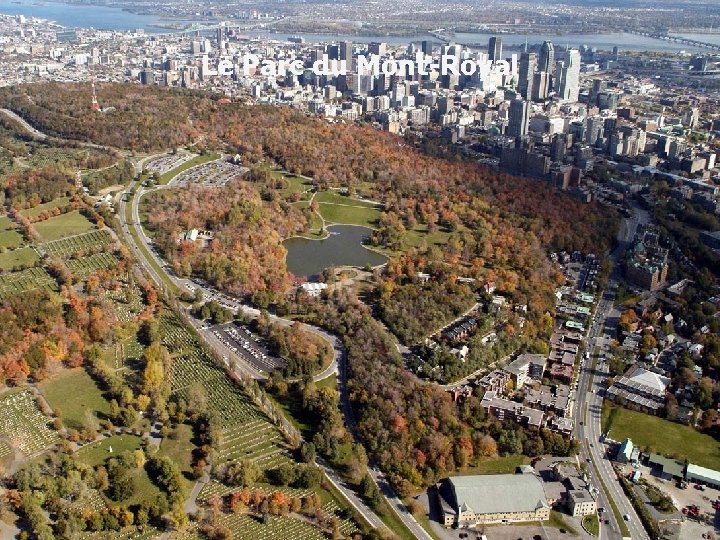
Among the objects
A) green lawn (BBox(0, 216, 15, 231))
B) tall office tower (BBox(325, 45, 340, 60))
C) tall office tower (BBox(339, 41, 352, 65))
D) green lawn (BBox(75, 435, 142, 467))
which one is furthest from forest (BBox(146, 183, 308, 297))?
tall office tower (BBox(325, 45, 340, 60))

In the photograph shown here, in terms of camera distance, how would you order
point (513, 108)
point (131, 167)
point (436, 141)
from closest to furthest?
1. point (131, 167)
2. point (436, 141)
3. point (513, 108)

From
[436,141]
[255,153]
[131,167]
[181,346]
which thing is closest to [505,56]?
[436,141]

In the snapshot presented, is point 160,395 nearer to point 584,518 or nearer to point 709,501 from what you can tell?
point 584,518

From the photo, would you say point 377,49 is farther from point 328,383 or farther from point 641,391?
point 641,391

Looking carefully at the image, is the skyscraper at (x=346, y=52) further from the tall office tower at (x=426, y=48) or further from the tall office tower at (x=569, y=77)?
the tall office tower at (x=569, y=77)

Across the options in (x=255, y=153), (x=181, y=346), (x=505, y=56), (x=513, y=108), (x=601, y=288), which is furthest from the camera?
(x=505, y=56)
